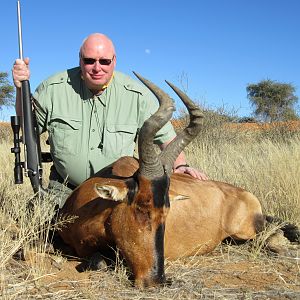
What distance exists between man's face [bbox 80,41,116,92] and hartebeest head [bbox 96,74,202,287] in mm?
1708

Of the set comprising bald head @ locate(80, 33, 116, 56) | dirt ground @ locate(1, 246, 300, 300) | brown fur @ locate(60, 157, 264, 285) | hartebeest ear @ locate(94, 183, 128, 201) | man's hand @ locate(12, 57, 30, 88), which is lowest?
dirt ground @ locate(1, 246, 300, 300)

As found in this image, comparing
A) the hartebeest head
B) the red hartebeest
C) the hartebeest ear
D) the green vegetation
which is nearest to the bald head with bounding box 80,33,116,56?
the red hartebeest

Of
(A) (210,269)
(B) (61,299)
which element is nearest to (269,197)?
(A) (210,269)

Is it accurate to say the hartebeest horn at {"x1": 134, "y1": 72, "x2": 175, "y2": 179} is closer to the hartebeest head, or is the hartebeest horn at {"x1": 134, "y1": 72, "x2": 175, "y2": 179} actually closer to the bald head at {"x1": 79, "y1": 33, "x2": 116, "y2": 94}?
the hartebeest head

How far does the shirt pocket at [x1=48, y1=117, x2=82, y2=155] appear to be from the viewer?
5.97 meters

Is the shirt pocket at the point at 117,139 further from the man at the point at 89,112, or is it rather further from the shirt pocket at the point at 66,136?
the shirt pocket at the point at 66,136

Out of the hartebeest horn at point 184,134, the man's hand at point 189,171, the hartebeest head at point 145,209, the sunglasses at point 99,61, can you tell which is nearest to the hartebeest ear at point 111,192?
the hartebeest head at point 145,209

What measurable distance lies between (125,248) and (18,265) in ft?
3.55

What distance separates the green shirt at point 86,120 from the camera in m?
5.97

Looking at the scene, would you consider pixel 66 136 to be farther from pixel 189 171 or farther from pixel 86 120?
pixel 189 171

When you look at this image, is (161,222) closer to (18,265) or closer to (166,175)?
(166,175)

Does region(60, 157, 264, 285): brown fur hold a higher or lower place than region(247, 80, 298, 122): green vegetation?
lower

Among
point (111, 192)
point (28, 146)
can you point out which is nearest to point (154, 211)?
point (111, 192)

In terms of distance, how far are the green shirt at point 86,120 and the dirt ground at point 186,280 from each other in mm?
1541
